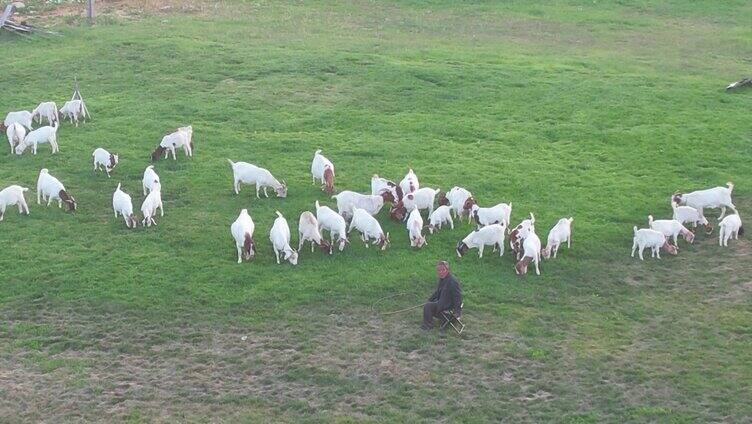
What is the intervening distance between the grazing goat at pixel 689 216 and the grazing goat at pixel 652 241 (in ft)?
4.64

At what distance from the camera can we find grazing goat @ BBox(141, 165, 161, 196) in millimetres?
25562

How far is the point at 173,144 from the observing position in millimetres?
28766

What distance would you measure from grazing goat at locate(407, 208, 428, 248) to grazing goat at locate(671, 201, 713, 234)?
6351 millimetres

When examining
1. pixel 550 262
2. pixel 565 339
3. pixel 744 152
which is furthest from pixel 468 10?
pixel 565 339

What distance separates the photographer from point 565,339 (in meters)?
19.2

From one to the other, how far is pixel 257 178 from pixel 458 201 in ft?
17.8

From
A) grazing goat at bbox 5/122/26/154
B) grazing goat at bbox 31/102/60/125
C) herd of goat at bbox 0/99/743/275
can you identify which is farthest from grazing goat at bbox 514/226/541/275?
grazing goat at bbox 31/102/60/125

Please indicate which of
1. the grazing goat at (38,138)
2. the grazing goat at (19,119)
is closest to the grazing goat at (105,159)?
the grazing goat at (38,138)

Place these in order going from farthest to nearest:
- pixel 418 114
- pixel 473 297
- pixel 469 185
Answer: pixel 418 114 → pixel 469 185 → pixel 473 297

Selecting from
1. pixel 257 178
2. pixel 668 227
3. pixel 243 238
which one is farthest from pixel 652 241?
pixel 257 178

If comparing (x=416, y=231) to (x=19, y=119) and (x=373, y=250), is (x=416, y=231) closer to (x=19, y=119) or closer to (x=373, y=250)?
(x=373, y=250)

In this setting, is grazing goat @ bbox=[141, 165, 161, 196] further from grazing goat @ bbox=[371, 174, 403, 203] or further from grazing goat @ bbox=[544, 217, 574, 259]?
grazing goat @ bbox=[544, 217, 574, 259]

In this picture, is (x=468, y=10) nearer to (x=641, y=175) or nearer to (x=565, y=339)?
(x=641, y=175)

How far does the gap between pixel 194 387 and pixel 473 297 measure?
632 cm
